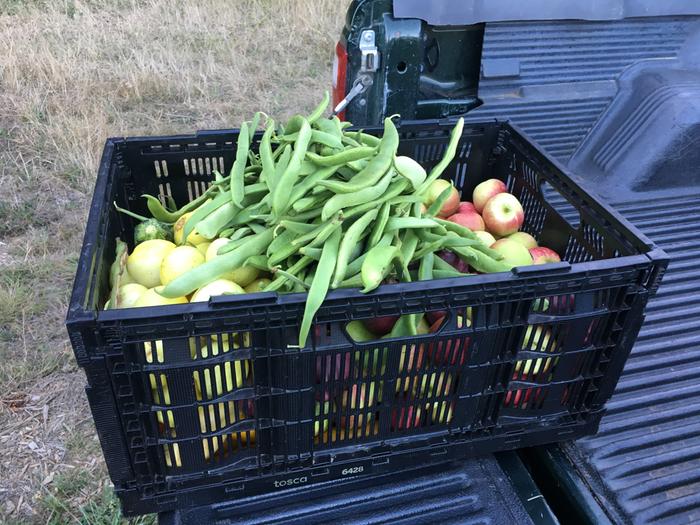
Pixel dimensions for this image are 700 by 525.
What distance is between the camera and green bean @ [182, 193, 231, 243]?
1.59m

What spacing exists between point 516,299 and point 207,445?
0.74m

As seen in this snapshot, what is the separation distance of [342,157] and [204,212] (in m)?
0.40

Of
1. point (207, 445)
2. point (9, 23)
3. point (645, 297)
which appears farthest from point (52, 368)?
point (9, 23)

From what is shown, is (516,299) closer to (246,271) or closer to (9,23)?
(246,271)

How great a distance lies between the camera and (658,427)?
1.67 metres

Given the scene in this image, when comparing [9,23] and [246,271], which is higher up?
[246,271]

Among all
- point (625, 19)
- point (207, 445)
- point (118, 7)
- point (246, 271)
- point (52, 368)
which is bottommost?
point (52, 368)

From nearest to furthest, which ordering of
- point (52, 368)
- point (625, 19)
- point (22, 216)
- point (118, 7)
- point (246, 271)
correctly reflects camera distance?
point (246, 271) < point (625, 19) < point (52, 368) < point (22, 216) < point (118, 7)

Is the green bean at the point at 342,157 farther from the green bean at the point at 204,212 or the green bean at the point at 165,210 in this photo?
the green bean at the point at 165,210

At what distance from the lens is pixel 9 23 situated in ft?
19.8

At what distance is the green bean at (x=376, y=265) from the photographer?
3.80ft

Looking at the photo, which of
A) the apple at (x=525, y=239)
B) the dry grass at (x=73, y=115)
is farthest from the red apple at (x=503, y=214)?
the dry grass at (x=73, y=115)

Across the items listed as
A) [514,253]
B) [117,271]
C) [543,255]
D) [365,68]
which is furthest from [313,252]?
[365,68]

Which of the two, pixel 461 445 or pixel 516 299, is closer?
pixel 516 299
